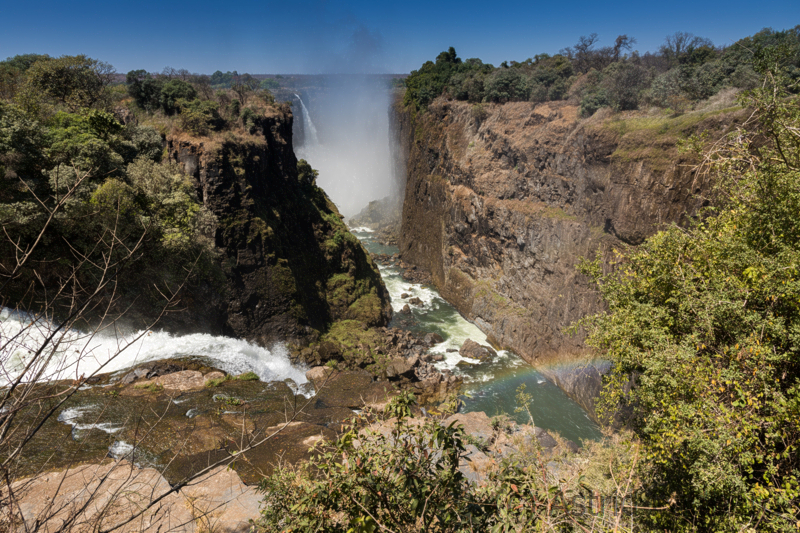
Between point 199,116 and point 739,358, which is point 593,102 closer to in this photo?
point 199,116

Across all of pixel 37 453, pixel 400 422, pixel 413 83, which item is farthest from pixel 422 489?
pixel 413 83

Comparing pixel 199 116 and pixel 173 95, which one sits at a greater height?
pixel 173 95

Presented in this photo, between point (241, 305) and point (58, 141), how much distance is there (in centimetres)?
1149

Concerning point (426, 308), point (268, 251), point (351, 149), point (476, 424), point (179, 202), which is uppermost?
point (351, 149)

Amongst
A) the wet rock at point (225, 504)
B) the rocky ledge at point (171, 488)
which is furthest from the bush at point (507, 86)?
the wet rock at point (225, 504)

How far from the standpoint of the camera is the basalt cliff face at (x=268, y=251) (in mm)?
22438

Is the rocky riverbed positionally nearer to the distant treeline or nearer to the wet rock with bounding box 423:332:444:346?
the wet rock with bounding box 423:332:444:346

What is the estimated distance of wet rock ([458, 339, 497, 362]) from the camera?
27.9 m

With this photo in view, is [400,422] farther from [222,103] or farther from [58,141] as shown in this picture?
A: [222,103]

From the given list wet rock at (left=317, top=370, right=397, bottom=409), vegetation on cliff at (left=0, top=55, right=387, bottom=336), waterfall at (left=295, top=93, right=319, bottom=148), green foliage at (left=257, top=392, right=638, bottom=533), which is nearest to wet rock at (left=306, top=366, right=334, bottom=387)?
wet rock at (left=317, top=370, right=397, bottom=409)

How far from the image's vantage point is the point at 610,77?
3142cm

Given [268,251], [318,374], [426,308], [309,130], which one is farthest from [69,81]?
[309,130]

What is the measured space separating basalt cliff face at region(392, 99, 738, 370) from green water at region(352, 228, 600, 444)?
1.35 meters

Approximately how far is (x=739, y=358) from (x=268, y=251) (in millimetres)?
23282
